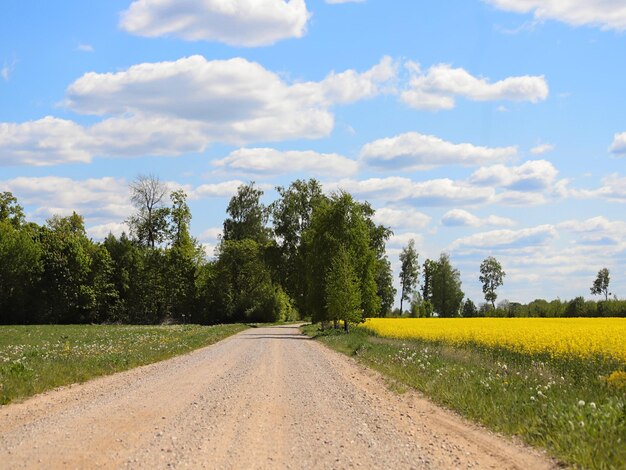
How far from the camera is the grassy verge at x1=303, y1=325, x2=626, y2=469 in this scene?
9.09 meters

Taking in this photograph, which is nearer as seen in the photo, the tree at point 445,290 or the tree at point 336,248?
the tree at point 336,248

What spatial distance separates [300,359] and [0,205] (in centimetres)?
7602

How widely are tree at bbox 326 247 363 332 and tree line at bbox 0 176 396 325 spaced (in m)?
9.44

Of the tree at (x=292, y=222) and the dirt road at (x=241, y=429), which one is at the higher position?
the tree at (x=292, y=222)

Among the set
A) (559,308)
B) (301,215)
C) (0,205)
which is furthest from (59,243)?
(559,308)

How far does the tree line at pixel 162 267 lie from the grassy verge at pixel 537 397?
39.2 metres

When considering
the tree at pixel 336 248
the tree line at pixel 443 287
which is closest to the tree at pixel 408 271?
the tree line at pixel 443 287

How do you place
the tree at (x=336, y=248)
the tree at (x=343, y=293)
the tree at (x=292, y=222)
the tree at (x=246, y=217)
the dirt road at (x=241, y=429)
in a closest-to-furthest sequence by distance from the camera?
the dirt road at (x=241, y=429)
the tree at (x=343, y=293)
the tree at (x=336, y=248)
the tree at (x=292, y=222)
the tree at (x=246, y=217)

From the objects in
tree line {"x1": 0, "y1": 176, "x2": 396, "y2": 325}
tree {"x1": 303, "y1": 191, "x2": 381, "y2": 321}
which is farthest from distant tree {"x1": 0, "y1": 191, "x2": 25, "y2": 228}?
tree {"x1": 303, "y1": 191, "x2": 381, "y2": 321}

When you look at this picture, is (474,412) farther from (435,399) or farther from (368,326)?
(368,326)

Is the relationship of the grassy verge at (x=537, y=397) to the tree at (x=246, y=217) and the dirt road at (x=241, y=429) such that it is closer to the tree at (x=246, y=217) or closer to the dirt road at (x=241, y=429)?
the dirt road at (x=241, y=429)

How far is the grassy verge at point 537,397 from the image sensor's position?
29.8ft

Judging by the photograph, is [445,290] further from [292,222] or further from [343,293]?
[343,293]

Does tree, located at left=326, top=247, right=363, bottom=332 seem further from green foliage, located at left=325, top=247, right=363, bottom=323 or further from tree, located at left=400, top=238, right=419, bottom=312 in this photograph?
tree, located at left=400, top=238, right=419, bottom=312
